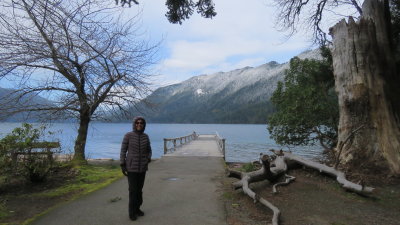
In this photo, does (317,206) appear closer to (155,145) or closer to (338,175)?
(338,175)

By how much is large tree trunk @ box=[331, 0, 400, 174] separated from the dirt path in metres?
1.15

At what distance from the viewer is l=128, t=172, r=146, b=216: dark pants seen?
4.41m

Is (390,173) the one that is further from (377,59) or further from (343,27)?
(343,27)

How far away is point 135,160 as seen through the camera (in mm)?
4508

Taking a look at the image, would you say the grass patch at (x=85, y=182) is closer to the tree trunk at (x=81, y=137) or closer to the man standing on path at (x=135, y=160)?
the tree trunk at (x=81, y=137)

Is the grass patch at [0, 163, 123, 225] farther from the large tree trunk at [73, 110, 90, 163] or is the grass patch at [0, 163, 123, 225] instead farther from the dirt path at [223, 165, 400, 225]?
the dirt path at [223, 165, 400, 225]

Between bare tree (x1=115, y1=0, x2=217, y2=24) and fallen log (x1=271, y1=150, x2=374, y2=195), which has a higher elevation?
bare tree (x1=115, y1=0, x2=217, y2=24)

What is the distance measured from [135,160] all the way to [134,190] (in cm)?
47

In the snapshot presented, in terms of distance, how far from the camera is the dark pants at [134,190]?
14.5 feet

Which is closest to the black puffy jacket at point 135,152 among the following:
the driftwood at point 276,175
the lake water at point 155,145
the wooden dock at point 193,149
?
the driftwood at point 276,175

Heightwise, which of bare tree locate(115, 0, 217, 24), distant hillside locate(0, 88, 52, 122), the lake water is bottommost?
the lake water

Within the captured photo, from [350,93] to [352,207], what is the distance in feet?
12.5

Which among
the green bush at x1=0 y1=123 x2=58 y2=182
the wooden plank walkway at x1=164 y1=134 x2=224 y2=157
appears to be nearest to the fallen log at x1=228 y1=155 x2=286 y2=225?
the green bush at x1=0 y1=123 x2=58 y2=182

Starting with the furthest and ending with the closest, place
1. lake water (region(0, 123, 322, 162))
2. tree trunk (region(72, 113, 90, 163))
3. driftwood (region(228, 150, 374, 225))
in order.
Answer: lake water (region(0, 123, 322, 162))
tree trunk (region(72, 113, 90, 163))
driftwood (region(228, 150, 374, 225))
